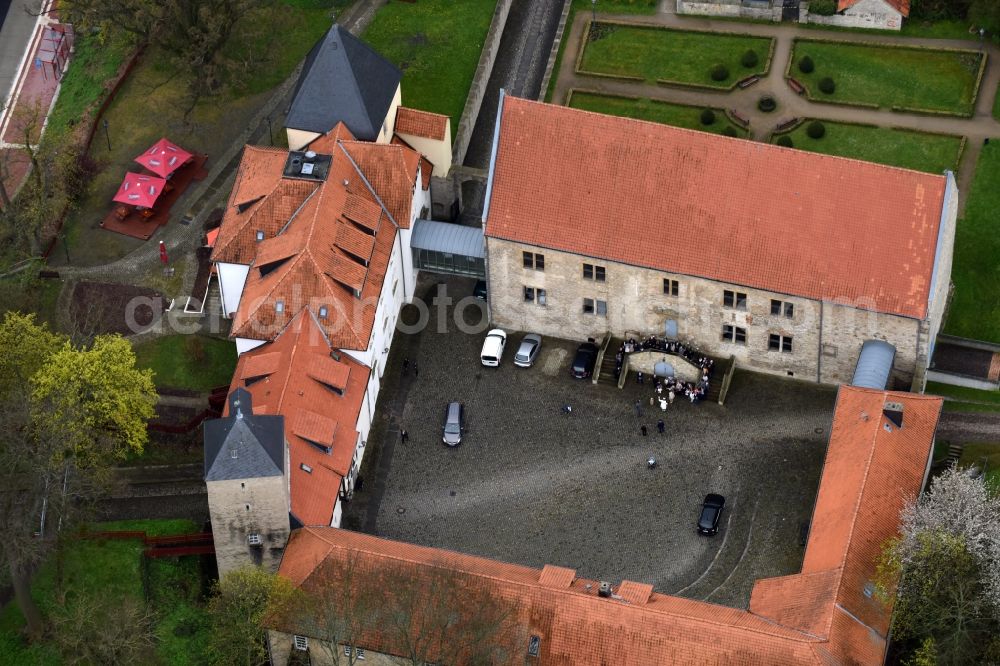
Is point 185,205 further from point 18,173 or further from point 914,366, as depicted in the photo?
point 914,366

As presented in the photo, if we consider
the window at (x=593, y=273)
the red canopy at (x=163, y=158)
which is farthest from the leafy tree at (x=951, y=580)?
the red canopy at (x=163, y=158)

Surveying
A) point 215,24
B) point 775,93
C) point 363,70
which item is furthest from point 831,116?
point 215,24

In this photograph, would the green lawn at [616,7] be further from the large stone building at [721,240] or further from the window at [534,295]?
the window at [534,295]

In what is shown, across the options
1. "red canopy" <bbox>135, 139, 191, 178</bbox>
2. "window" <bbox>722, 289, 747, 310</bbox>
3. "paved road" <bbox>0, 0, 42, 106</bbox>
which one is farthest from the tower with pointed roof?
"paved road" <bbox>0, 0, 42, 106</bbox>

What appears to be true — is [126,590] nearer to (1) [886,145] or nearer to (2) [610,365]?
(2) [610,365]

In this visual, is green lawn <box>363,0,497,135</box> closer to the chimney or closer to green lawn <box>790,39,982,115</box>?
green lawn <box>790,39,982,115</box>
